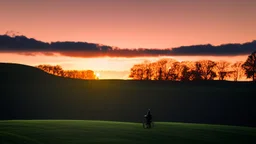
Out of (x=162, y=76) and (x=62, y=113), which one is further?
(x=162, y=76)

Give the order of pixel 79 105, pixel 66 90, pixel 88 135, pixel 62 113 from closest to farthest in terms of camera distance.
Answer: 1. pixel 88 135
2. pixel 62 113
3. pixel 79 105
4. pixel 66 90

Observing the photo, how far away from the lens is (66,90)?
119m

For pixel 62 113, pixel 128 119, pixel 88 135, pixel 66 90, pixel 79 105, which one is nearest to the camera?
pixel 88 135

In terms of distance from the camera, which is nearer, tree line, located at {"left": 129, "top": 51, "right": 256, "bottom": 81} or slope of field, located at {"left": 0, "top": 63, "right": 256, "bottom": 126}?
slope of field, located at {"left": 0, "top": 63, "right": 256, "bottom": 126}

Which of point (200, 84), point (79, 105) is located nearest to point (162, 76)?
point (200, 84)

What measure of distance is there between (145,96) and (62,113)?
28.5m

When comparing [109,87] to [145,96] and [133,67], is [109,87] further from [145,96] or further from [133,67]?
[133,67]

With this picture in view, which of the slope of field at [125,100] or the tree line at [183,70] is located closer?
the slope of field at [125,100]

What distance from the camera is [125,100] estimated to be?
113500 mm

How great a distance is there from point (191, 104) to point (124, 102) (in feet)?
67.6

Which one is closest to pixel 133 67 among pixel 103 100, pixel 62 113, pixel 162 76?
pixel 162 76

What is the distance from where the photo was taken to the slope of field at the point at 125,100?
9894cm

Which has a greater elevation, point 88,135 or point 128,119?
point 88,135

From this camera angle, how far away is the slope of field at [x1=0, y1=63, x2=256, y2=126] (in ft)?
325
